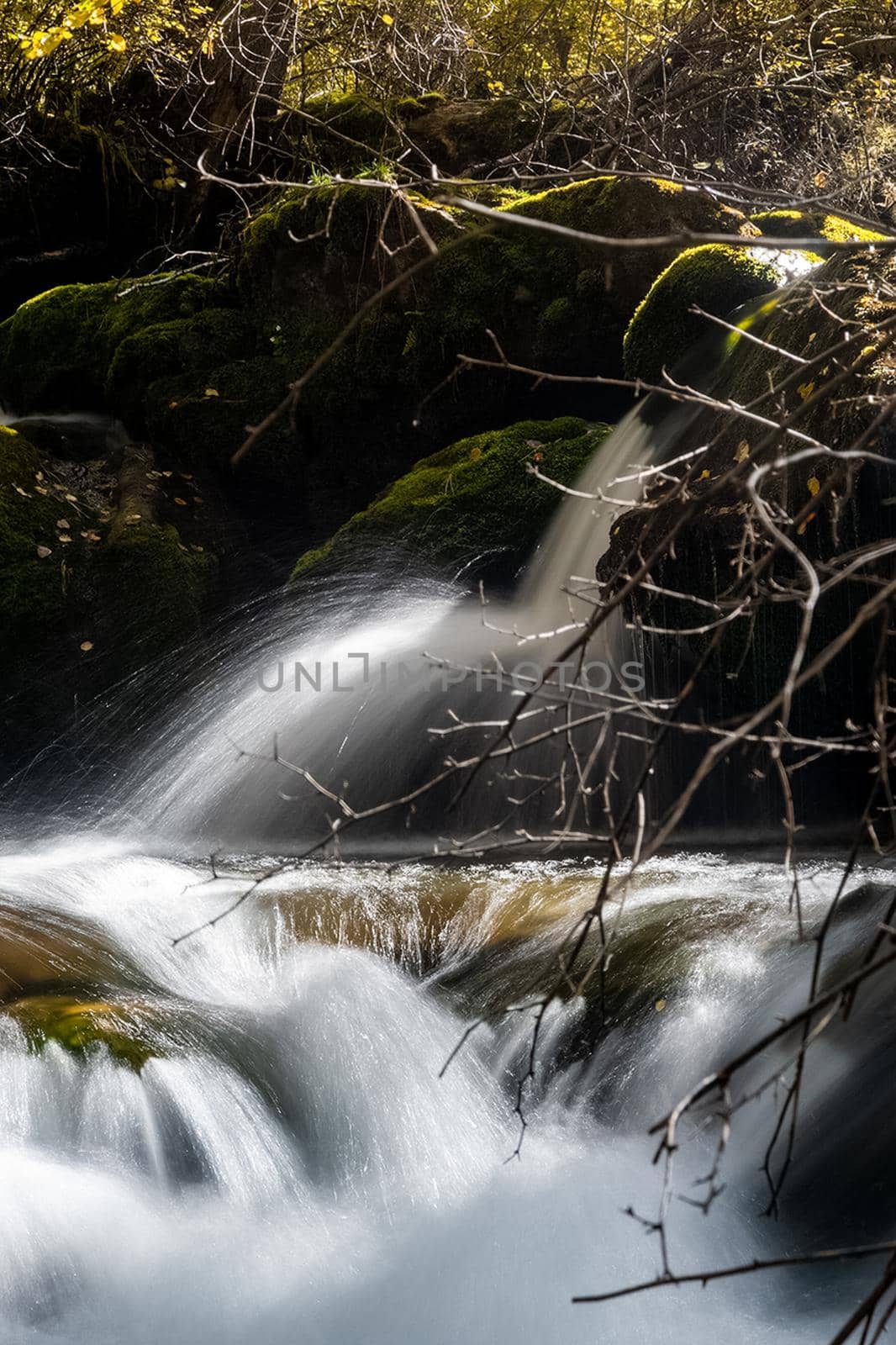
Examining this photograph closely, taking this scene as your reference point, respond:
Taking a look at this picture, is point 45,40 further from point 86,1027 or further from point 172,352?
point 86,1027

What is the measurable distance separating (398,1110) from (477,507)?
478cm

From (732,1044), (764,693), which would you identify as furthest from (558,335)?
(732,1044)

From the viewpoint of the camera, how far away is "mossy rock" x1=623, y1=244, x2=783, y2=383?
6812 mm

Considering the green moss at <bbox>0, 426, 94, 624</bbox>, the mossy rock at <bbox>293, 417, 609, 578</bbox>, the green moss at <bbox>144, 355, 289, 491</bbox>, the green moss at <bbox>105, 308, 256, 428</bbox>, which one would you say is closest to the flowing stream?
the mossy rock at <bbox>293, 417, 609, 578</bbox>

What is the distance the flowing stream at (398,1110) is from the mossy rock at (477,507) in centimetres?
278

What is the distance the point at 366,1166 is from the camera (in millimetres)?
3402

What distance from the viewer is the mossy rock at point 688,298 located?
22.4 feet

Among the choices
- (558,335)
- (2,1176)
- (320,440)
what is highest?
(558,335)

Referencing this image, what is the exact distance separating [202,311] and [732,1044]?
7.83 meters

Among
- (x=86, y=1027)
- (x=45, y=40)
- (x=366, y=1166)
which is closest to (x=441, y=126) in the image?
(x=45, y=40)

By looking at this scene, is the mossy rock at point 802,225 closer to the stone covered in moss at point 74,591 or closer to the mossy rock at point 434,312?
the mossy rock at point 434,312

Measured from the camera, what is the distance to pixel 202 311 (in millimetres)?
9781

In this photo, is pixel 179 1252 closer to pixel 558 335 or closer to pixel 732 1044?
pixel 732 1044

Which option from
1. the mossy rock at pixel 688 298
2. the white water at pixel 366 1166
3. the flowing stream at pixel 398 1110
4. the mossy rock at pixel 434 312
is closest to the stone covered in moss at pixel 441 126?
the mossy rock at pixel 434 312
